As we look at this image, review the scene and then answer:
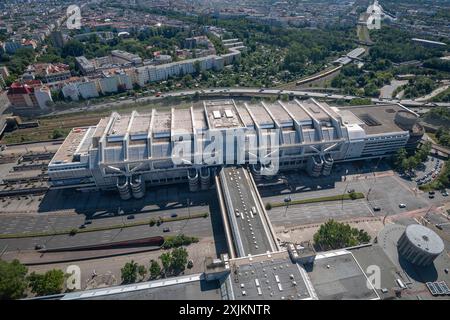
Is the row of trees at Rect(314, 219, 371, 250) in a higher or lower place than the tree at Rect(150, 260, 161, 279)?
higher

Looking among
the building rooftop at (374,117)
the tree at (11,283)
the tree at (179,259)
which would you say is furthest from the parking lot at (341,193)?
the tree at (11,283)

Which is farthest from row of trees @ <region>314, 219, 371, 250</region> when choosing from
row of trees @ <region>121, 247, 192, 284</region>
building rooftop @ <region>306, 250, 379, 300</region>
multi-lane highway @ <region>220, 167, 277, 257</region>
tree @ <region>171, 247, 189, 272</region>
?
row of trees @ <region>121, 247, 192, 284</region>

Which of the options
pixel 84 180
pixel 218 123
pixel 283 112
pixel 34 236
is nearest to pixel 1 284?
pixel 34 236

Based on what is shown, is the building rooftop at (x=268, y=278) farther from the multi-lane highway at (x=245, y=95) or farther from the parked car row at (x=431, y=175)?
the multi-lane highway at (x=245, y=95)

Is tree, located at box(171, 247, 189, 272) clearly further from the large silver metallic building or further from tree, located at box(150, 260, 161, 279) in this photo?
the large silver metallic building

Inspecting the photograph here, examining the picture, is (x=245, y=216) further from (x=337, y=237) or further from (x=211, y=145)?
(x=211, y=145)
